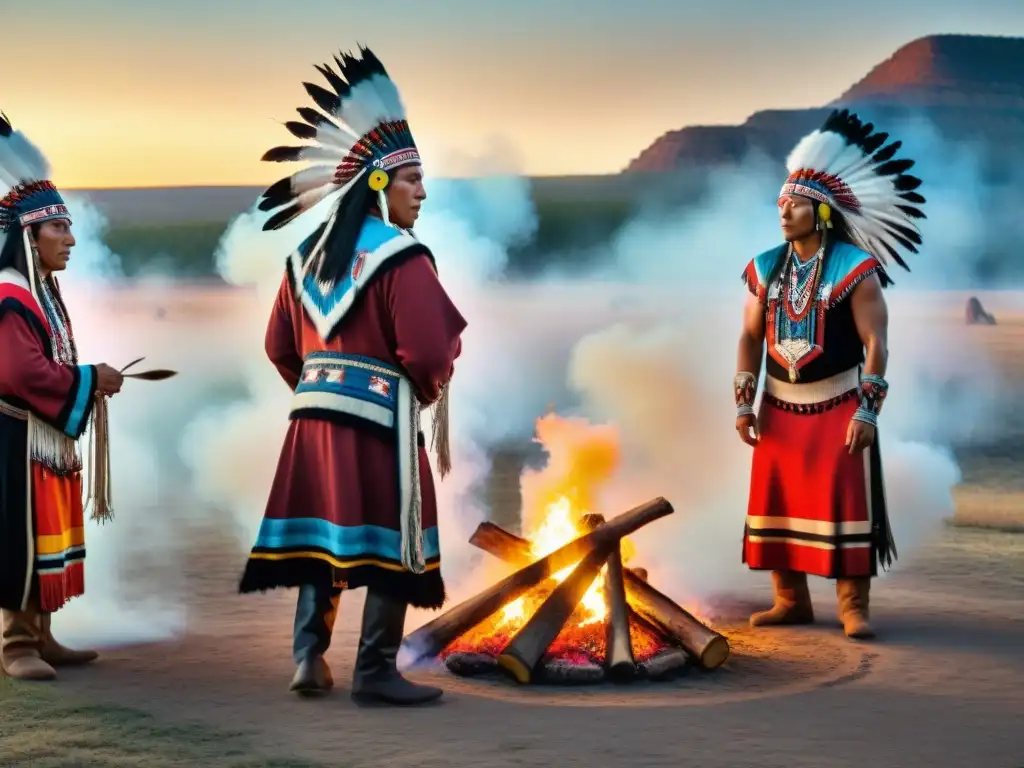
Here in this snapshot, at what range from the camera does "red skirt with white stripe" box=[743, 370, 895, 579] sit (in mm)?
7383

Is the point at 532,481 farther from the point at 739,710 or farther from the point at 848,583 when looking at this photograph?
the point at 739,710

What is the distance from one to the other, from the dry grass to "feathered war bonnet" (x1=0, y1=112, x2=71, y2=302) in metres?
1.67

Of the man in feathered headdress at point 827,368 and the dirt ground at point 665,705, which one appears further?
the man in feathered headdress at point 827,368

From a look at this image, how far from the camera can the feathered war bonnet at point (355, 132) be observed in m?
6.16

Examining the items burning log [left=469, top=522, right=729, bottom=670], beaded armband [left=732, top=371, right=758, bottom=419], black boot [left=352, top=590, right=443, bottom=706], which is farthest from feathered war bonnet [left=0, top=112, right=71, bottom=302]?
beaded armband [left=732, top=371, right=758, bottom=419]

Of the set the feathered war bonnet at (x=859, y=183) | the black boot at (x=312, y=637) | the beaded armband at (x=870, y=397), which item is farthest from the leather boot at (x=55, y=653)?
the feathered war bonnet at (x=859, y=183)

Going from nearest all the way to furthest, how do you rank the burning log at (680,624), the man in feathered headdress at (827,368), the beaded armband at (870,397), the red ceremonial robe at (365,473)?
the red ceremonial robe at (365,473) → the burning log at (680,624) → the beaded armband at (870,397) → the man in feathered headdress at (827,368)

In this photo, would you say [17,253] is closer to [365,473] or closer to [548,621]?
[365,473]

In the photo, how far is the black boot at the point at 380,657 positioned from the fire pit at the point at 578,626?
55 cm

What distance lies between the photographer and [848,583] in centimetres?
742

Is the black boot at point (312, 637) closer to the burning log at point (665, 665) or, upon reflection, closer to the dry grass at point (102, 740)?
the dry grass at point (102, 740)

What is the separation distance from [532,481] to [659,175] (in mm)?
10619

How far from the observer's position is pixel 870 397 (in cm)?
722

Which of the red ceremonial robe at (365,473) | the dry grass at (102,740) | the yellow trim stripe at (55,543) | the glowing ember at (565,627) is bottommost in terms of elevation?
Answer: the dry grass at (102,740)
